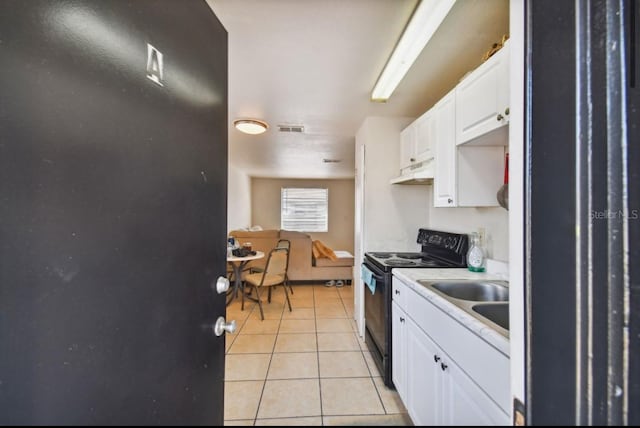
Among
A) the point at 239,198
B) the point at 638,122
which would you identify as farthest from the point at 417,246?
the point at 239,198

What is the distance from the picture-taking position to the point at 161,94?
677 mm

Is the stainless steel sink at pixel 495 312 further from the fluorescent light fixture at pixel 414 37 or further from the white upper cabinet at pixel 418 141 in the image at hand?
the fluorescent light fixture at pixel 414 37

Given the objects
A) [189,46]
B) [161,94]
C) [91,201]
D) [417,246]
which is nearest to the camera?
[91,201]

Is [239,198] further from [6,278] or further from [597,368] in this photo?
[597,368]

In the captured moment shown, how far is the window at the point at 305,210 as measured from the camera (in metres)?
7.14

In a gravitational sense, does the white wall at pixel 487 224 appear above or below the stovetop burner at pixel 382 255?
above

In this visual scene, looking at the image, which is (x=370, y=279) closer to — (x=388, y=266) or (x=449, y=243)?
(x=388, y=266)

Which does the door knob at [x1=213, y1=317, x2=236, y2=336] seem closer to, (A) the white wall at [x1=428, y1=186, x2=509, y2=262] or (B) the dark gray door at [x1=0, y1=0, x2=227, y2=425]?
(B) the dark gray door at [x1=0, y1=0, x2=227, y2=425]

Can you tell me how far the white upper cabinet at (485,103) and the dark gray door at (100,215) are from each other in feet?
4.30

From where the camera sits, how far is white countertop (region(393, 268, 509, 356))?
83 cm

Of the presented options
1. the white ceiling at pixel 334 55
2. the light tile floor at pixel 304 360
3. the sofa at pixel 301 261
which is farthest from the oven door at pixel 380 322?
the sofa at pixel 301 261

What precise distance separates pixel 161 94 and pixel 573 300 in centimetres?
96

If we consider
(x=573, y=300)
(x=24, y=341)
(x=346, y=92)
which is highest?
(x=346, y=92)

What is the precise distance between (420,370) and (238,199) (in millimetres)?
5112
